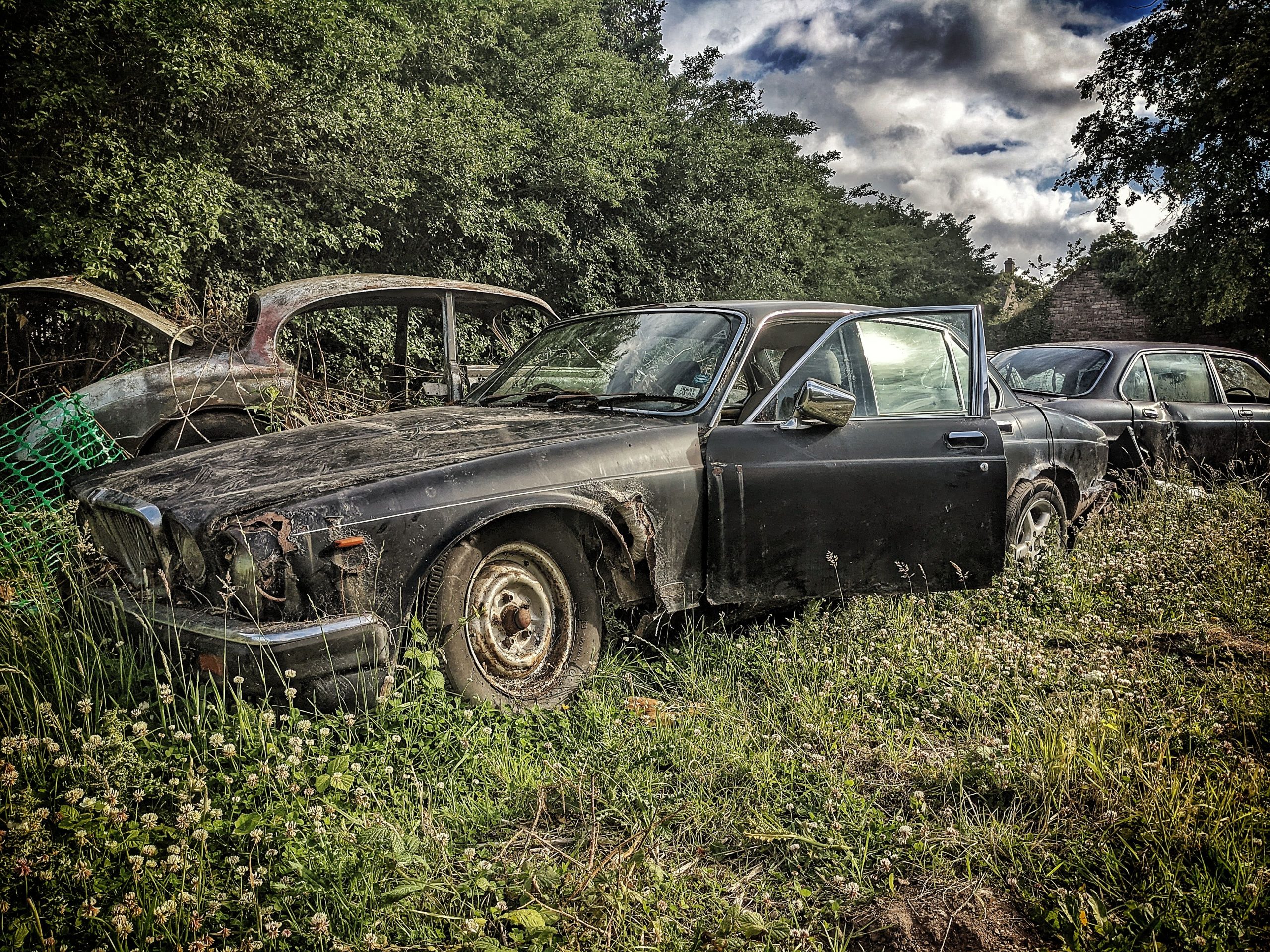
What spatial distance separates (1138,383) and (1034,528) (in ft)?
9.82

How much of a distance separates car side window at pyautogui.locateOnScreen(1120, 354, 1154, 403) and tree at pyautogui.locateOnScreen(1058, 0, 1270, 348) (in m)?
14.7

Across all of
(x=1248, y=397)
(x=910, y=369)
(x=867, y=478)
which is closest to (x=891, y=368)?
(x=910, y=369)

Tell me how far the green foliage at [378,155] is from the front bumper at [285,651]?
4825mm

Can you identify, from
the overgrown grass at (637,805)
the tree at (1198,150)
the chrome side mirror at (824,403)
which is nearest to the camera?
the overgrown grass at (637,805)

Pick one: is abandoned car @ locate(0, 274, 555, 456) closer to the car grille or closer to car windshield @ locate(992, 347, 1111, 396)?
the car grille

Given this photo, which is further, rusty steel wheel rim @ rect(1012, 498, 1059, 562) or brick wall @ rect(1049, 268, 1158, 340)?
brick wall @ rect(1049, 268, 1158, 340)

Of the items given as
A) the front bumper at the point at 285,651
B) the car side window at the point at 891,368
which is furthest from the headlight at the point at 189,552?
the car side window at the point at 891,368

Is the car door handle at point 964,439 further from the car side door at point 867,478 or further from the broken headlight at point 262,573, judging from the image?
the broken headlight at point 262,573

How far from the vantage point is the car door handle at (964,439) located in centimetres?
408

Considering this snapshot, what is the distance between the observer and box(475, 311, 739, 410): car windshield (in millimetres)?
3883

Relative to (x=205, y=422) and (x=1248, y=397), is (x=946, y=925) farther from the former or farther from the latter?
(x=1248, y=397)

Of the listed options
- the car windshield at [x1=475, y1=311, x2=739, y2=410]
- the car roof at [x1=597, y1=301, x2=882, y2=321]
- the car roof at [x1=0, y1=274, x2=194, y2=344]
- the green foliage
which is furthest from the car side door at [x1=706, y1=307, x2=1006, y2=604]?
the green foliage

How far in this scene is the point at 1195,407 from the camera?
769 cm

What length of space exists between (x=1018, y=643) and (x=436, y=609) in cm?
270
